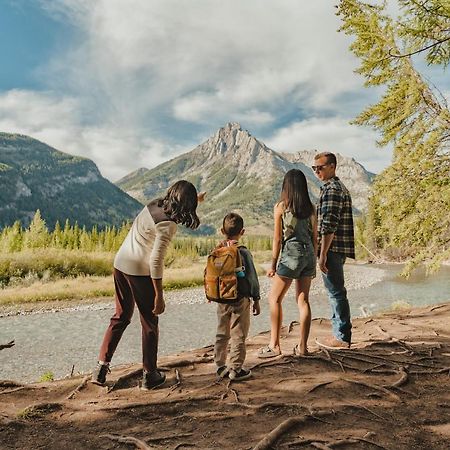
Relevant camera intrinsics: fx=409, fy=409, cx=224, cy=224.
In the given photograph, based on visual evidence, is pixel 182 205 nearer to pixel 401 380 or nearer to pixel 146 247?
pixel 146 247

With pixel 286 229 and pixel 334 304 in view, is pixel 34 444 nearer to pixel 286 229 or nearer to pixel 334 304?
pixel 286 229

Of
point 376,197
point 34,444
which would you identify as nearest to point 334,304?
point 34,444

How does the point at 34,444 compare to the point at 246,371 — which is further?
the point at 246,371

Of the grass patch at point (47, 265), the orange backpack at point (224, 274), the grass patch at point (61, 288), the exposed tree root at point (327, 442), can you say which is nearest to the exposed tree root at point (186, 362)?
the orange backpack at point (224, 274)

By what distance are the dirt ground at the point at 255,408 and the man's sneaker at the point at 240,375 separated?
0.27ft

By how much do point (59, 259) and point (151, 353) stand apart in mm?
37731

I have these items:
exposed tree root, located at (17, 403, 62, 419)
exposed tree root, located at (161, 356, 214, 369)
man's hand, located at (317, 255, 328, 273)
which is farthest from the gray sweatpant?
exposed tree root, located at (17, 403, 62, 419)

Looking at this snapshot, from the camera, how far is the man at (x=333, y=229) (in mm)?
5527

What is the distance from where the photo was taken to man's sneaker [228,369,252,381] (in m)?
4.59

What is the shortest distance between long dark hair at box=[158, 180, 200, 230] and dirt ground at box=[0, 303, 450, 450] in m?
1.80

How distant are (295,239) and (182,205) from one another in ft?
5.44

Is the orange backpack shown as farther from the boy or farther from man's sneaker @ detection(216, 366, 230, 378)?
man's sneaker @ detection(216, 366, 230, 378)

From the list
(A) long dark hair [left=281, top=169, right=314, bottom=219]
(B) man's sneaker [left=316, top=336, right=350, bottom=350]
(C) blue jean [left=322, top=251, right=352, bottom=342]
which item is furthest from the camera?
(B) man's sneaker [left=316, top=336, right=350, bottom=350]

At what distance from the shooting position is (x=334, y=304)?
5859 mm
